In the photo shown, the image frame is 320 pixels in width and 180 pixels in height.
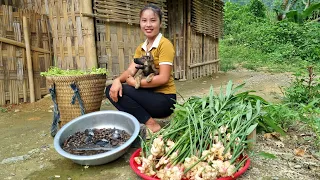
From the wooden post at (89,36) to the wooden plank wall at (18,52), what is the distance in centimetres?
76

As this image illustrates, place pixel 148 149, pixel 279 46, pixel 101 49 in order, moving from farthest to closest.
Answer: pixel 279 46 → pixel 101 49 → pixel 148 149

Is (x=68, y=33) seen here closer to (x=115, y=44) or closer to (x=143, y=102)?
(x=115, y=44)

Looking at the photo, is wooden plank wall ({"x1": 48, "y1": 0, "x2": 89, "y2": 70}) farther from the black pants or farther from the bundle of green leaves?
the bundle of green leaves

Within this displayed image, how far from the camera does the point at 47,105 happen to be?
448cm

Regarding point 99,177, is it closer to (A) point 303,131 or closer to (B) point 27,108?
(A) point 303,131

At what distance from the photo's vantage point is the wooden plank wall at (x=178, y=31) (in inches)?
275

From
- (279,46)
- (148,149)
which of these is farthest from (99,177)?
(279,46)

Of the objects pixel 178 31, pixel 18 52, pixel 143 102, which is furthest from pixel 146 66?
pixel 178 31

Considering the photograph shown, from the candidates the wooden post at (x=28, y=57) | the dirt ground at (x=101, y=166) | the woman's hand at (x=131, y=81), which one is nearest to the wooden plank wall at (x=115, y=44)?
the wooden post at (x=28, y=57)

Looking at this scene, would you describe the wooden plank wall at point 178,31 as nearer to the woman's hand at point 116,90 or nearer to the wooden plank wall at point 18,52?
the wooden plank wall at point 18,52

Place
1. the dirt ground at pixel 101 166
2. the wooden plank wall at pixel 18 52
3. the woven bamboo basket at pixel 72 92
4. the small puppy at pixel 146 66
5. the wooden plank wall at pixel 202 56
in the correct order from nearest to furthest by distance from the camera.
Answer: the dirt ground at pixel 101 166 → the small puppy at pixel 146 66 → the woven bamboo basket at pixel 72 92 → the wooden plank wall at pixel 18 52 → the wooden plank wall at pixel 202 56

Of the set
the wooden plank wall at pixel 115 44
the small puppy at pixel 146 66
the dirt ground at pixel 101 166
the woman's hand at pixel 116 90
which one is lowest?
the dirt ground at pixel 101 166

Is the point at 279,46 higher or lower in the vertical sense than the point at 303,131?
higher

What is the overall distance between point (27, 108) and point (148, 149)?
315 centimetres
